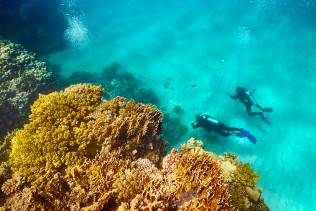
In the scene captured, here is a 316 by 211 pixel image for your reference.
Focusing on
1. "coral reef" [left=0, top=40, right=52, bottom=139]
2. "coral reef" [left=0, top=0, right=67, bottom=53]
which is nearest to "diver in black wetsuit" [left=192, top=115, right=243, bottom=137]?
"coral reef" [left=0, top=40, right=52, bottom=139]

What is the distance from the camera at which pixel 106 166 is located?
5.24 metres

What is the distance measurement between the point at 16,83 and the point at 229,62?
1924 centimetres

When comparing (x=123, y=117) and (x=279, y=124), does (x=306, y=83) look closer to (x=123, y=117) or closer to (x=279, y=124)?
(x=279, y=124)

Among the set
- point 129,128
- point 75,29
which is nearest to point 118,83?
point 75,29

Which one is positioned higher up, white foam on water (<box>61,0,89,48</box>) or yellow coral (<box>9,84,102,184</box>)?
white foam on water (<box>61,0,89,48</box>)

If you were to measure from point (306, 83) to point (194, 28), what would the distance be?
12.5 meters

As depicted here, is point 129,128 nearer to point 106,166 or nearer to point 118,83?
point 106,166

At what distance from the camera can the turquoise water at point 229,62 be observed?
17.3 meters

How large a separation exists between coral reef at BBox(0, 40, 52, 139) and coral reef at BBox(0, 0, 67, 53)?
11609 mm

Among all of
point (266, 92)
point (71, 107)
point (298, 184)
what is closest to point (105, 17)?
point (266, 92)

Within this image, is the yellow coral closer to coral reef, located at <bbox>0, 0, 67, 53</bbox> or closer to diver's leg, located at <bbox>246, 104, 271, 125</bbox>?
diver's leg, located at <bbox>246, 104, 271, 125</bbox>

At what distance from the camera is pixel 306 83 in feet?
81.2

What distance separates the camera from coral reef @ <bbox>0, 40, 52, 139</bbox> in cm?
1070

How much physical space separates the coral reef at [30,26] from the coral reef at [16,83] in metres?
11.6
